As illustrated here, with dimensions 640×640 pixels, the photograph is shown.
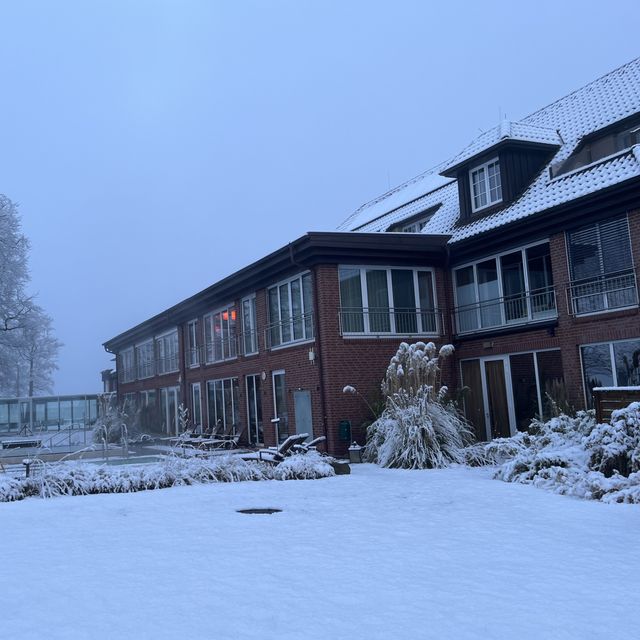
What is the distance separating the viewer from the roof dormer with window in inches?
674

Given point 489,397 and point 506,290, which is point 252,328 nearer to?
point 489,397

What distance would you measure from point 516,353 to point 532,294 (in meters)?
1.45

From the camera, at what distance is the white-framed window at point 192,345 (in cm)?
2508

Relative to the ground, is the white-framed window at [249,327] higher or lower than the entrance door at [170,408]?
higher

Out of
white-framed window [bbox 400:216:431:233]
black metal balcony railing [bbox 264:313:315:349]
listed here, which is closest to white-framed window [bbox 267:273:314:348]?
black metal balcony railing [bbox 264:313:315:349]

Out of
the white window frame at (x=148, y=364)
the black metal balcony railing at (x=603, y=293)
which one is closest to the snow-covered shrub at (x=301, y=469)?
the black metal balcony railing at (x=603, y=293)

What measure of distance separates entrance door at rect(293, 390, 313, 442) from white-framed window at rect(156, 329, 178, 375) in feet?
37.8

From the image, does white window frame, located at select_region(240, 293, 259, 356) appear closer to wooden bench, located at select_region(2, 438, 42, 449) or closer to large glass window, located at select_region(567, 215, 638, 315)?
wooden bench, located at select_region(2, 438, 42, 449)

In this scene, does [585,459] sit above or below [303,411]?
below

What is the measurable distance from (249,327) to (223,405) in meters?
3.25

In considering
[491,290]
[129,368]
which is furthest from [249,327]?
[129,368]

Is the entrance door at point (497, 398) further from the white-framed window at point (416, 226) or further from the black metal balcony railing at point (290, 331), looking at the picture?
the white-framed window at point (416, 226)

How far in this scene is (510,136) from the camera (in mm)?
16906

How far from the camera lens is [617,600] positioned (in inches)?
191
